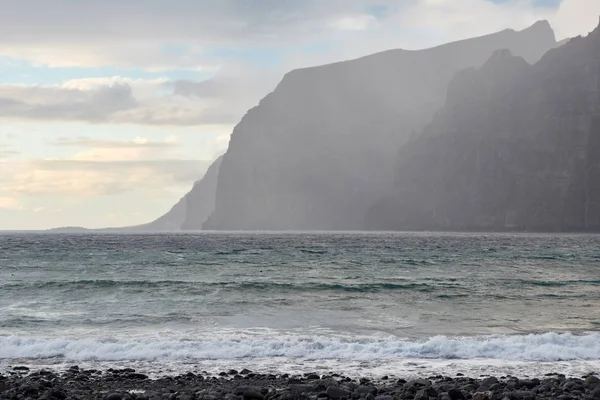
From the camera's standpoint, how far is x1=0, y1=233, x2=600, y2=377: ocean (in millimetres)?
23500

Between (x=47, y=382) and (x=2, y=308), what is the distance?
19.6m

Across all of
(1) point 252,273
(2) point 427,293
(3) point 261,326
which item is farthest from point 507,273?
(3) point 261,326

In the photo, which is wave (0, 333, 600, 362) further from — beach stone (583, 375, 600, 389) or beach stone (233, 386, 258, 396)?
beach stone (233, 386, 258, 396)

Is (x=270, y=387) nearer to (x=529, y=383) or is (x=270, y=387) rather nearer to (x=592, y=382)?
(x=529, y=383)

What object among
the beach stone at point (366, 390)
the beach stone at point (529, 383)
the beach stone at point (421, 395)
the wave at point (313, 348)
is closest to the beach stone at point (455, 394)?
the beach stone at point (421, 395)

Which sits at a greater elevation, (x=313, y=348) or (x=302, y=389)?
(x=302, y=389)

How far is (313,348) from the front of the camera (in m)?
24.8

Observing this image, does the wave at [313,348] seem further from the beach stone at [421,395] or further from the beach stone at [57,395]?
the beach stone at [421,395]

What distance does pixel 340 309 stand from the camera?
118 feet

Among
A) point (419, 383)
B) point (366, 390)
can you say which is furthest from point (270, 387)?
point (419, 383)

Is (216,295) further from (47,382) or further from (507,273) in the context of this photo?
(507,273)

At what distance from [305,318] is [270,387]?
14237mm

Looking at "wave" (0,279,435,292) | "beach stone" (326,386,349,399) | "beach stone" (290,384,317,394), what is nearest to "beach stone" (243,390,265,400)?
"beach stone" (290,384,317,394)

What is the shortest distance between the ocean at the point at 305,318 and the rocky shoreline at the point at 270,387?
1.62 meters
